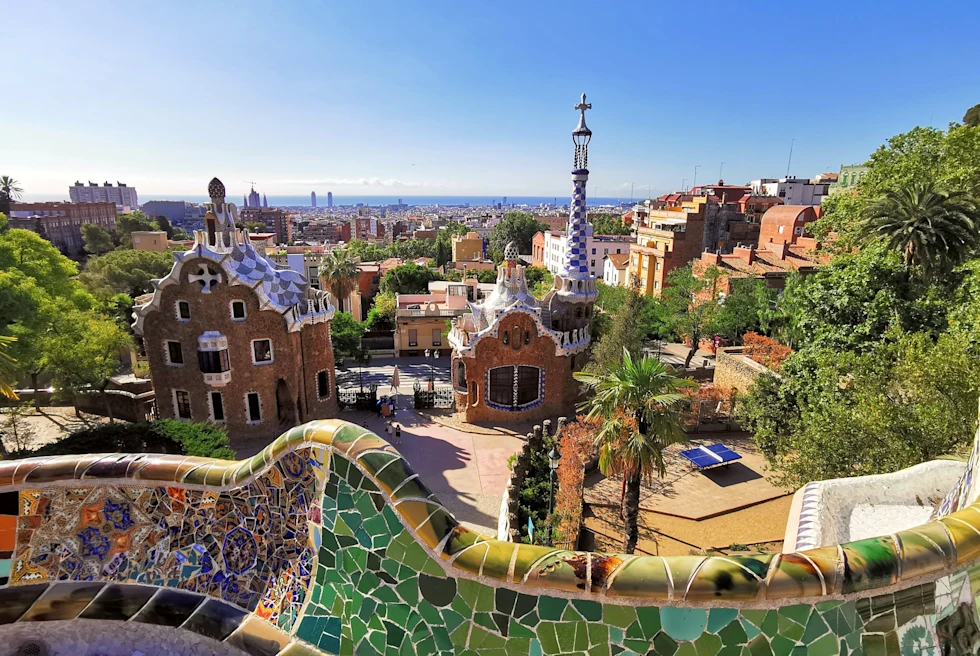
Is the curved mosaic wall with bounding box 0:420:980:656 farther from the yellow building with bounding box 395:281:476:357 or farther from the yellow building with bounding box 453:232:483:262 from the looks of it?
the yellow building with bounding box 453:232:483:262

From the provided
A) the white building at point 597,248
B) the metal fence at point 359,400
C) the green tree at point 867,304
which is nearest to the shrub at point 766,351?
the green tree at point 867,304

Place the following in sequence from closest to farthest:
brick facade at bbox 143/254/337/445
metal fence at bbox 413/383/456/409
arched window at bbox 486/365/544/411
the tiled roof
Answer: brick facade at bbox 143/254/337/445 → arched window at bbox 486/365/544/411 → metal fence at bbox 413/383/456/409 → the tiled roof

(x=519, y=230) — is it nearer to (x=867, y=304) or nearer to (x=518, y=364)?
(x=518, y=364)

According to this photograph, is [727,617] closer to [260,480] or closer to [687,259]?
[260,480]

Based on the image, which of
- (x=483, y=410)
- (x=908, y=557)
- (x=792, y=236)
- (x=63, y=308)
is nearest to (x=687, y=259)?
(x=792, y=236)

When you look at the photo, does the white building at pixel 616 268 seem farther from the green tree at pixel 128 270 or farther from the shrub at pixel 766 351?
the green tree at pixel 128 270

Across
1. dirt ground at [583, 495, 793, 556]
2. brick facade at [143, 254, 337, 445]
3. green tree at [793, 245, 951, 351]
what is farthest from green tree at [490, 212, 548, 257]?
dirt ground at [583, 495, 793, 556]
